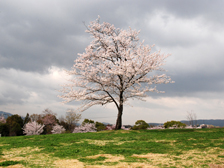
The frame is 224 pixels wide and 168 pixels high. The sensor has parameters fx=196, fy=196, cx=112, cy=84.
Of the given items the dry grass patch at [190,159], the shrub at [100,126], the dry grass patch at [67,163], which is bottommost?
the dry grass patch at [67,163]

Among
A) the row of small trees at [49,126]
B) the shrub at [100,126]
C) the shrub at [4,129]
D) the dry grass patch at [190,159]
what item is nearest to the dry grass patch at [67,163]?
the dry grass patch at [190,159]

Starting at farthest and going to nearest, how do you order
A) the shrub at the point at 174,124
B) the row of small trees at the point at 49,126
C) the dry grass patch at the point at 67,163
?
1. the row of small trees at the point at 49,126
2. the shrub at the point at 174,124
3. the dry grass patch at the point at 67,163

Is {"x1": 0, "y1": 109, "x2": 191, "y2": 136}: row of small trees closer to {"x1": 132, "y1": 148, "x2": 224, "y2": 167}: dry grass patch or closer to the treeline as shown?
the treeline

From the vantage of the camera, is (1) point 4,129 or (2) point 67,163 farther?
(1) point 4,129

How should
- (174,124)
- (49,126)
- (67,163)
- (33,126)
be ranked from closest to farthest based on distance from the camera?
(67,163)
(174,124)
(33,126)
(49,126)

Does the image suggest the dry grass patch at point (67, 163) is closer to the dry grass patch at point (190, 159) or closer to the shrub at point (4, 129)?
the dry grass patch at point (190, 159)

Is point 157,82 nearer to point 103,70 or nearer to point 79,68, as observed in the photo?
point 103,70

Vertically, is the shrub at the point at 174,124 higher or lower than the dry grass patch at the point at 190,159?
higher

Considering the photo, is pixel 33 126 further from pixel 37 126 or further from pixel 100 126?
pixel 100 126

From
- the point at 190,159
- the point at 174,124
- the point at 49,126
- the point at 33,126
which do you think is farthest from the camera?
the point at 49,126

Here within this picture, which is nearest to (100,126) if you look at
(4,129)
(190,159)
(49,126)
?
(49,126)

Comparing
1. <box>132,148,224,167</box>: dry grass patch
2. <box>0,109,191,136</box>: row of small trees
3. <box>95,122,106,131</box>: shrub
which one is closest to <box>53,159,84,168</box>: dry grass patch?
<box>132,148,224,167</box>: dry grass patch

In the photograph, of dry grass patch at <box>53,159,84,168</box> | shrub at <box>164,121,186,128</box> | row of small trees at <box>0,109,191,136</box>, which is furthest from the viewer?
row of small trees at <box>0,109,191,136</box>

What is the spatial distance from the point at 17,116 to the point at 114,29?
35.5 meters
